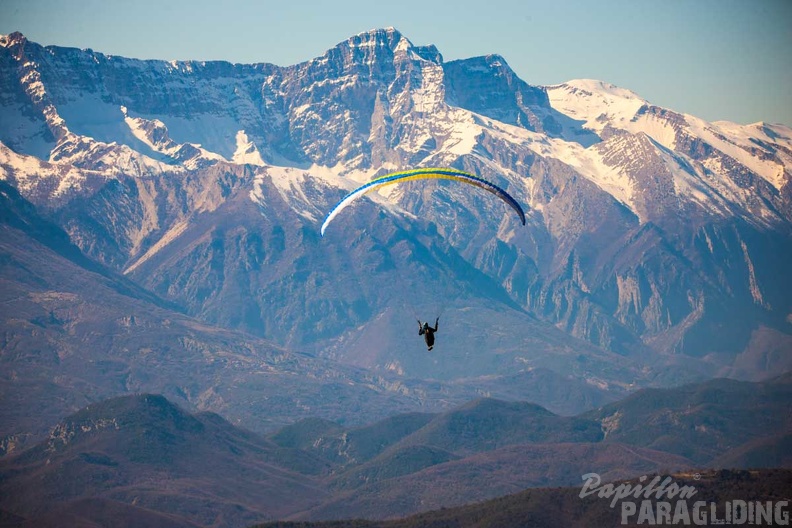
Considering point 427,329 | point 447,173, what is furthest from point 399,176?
point 427,329

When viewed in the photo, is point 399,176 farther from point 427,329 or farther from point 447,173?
point 427,329

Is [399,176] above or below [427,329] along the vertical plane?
above

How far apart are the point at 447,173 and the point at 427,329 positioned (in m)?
18.8

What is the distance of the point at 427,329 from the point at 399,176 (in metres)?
20.5

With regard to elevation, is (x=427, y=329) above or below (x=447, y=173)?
below

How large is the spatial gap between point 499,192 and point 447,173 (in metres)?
9.40

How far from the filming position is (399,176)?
199m

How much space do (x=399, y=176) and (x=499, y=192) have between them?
12482 mm

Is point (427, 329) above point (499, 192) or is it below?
below

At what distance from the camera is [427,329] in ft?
626

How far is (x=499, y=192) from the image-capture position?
19950 centimetres

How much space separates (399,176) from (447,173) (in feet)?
27.2

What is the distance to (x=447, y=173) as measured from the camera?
193 meters
